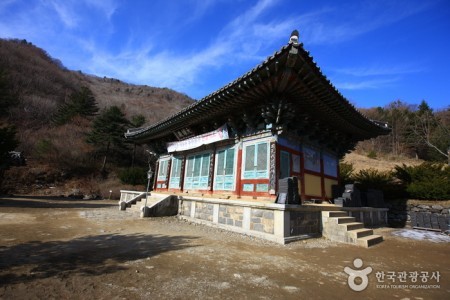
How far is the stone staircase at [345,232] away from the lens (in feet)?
23.4

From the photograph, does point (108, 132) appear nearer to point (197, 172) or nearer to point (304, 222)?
point (197, 172)

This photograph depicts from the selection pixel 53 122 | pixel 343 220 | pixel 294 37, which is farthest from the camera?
pixel 53 122

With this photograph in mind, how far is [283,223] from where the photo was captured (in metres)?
6.78

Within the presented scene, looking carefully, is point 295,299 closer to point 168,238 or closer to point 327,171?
point 168,238

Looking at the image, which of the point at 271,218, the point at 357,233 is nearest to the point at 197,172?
the point at 271,218

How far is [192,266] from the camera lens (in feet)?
14.5

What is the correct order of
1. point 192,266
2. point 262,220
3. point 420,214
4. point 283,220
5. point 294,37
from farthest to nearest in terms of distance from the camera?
point 420,214
point 262,220
point 283,220
point 294,37
point 192,266

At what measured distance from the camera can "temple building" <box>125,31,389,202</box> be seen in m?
7.56

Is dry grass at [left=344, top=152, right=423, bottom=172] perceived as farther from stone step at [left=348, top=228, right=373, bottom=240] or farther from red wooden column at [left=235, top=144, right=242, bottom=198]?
red wooden column at [left=235, top=144, right=242, bottom=198]

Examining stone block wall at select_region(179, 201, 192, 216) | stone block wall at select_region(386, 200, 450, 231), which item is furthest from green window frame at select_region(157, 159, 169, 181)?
stone block wall at select_region(386, 200, 450, 231)

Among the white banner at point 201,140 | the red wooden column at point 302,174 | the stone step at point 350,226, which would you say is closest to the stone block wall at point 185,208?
the white banner at point 201,140

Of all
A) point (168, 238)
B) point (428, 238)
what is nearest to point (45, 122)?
point (168, 238)

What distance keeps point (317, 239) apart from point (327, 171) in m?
5.12

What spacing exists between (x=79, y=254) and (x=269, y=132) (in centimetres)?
698
